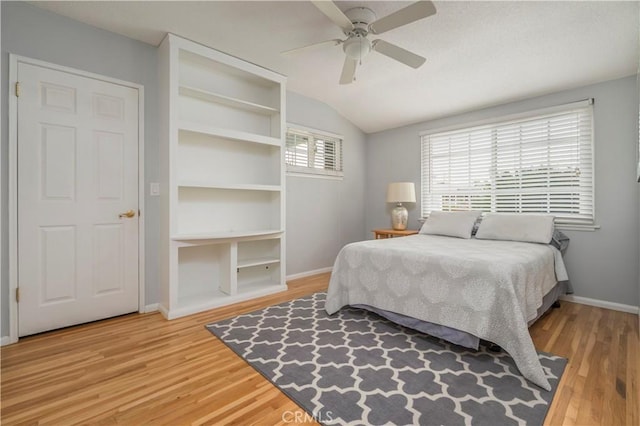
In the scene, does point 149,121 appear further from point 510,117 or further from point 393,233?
point 510,117

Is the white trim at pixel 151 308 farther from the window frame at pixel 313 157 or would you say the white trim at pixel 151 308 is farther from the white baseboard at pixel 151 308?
the window frame at pixel 313 157

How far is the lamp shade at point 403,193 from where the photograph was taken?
14.1 ft

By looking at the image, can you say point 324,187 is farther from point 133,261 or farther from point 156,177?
point 133,261

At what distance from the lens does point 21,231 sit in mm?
2219

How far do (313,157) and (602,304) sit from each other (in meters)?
3.71

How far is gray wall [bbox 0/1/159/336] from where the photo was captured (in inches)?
85.0

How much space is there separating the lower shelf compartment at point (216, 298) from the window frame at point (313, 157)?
5.06 feet

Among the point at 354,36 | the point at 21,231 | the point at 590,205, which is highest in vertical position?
the point at 354,36

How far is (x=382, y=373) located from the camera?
176 centimetres

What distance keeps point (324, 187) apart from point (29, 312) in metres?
3.40

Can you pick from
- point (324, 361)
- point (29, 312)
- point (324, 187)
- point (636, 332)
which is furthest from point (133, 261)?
point (636, 332)

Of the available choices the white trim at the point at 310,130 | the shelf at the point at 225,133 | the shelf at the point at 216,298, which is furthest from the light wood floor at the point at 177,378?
the white trim at the point at 310,130
